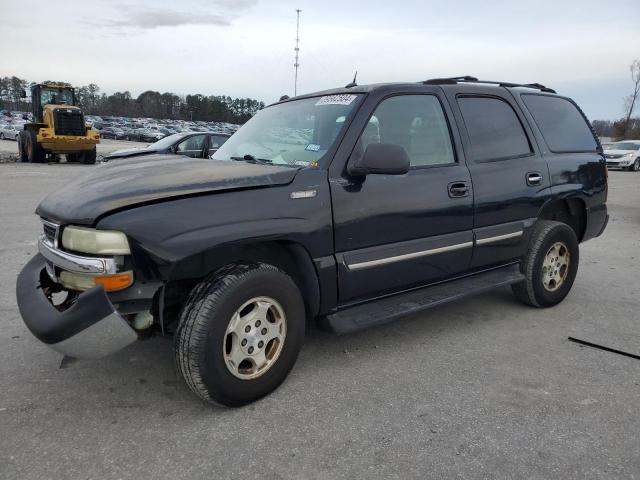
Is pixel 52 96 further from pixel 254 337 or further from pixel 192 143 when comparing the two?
pixel 254 337

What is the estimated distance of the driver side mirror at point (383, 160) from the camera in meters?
2.92

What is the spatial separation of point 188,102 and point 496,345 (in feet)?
349

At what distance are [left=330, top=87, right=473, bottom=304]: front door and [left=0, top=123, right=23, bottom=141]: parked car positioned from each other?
43.6 metres

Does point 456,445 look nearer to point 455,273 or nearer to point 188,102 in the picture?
point 455,273

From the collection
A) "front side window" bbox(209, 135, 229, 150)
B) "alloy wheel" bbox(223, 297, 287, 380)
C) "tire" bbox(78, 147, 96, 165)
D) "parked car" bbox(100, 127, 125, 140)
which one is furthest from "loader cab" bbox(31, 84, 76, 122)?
"parked car" bbox(100, 127, 125, 140)

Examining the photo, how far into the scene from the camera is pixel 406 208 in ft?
10.9

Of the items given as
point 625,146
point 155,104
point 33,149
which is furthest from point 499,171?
point 155,104

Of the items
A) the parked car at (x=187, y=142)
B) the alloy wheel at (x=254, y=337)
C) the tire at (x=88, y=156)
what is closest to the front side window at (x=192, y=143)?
the parked car at (x=187, y=142)

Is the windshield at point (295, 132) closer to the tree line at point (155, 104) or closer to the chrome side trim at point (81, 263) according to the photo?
the chrome side trim at point (81, 263)

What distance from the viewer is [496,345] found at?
371 centimetres

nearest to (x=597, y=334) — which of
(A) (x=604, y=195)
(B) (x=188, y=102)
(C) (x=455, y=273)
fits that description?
(C) (x=455, y=273)

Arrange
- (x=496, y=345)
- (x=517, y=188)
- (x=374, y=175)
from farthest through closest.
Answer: (x=517, y=188), (x=496, y=345), (x=374, y=175)

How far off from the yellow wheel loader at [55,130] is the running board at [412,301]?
63.8ft

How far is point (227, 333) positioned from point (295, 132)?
1522 millimetres
